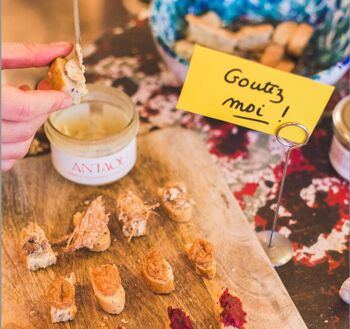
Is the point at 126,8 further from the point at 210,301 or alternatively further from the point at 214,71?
the point at 210,301

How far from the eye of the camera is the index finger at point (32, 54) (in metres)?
0.97

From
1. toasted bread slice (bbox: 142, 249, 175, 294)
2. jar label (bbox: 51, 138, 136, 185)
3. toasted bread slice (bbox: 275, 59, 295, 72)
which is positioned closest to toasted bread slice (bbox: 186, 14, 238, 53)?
toasted bread slice (bbox: 275, 59, 295, 72)

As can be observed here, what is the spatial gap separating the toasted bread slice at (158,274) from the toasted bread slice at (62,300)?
121 millimetres

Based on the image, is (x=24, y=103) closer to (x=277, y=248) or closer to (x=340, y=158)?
(x=277, y=248)

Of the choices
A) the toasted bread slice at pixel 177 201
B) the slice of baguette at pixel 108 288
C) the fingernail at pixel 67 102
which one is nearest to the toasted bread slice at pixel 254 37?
the toasted bread slice at pixel 177 201

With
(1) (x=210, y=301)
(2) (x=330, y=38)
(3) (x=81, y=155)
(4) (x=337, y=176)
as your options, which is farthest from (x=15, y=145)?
(2) (x=330, y=38)

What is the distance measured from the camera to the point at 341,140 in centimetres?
110

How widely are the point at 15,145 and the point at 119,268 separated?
266 millimetres

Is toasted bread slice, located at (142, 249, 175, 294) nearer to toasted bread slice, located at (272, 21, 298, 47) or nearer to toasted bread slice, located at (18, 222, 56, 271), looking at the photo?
toasted bread slice, located at (18, 222, 56, 271)

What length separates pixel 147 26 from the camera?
156 cm

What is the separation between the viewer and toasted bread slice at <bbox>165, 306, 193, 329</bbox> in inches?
33.3

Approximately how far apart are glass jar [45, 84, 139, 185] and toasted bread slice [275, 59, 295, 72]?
0.36 metres

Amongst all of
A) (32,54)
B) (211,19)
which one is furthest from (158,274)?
(211,19)

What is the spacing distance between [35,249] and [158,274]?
8.1 inches
